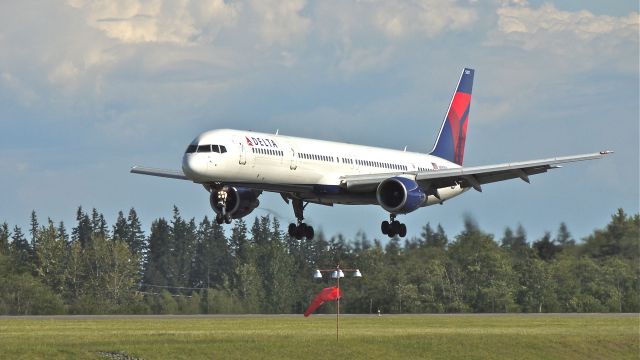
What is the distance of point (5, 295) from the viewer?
5123 inches

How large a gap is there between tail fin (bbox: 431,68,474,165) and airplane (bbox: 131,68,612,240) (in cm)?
842

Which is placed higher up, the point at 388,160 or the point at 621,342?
the point at 388,160

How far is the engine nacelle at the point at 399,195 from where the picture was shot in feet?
254

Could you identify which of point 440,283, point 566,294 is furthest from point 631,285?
point 440,283

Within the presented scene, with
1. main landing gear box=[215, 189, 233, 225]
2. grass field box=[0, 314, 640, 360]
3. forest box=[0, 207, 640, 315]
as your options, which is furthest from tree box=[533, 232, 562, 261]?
main landing gear box=[215, 189, 233, 225]

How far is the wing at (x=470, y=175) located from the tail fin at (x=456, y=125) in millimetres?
15112

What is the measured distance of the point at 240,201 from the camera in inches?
3115

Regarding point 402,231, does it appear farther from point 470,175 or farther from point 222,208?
point 222,208

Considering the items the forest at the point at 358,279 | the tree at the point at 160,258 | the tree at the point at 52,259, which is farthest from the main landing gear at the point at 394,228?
the tree at the point at 160,258

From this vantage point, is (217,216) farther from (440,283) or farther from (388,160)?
(440,283)

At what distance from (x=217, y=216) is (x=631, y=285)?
59401 millimetres

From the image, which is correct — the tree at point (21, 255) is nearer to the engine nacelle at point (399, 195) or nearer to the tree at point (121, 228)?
the tree at point (121, 228)

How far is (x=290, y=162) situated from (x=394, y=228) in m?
10.8

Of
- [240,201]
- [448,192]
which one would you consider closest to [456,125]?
[448,192]
